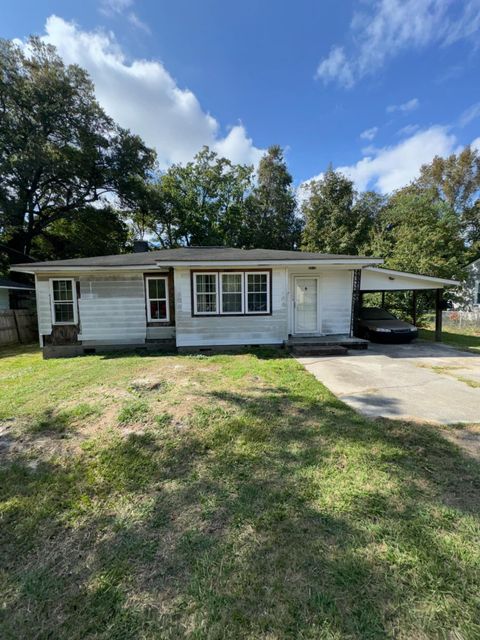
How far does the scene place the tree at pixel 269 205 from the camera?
2619 cm

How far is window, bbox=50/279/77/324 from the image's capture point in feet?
29.8

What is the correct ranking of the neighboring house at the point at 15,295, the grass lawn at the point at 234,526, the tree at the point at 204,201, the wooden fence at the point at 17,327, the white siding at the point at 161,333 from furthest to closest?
the tree at the point at 204,201 < the neighboring house at the point at 15,295 < the wooden fence at the point at 17,327 < the white siding at the point at 161,333 < the grass lawn at the point at 234,526

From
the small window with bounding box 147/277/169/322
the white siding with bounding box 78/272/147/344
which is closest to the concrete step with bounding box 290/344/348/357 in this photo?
the small window with bounding box 147/277/169/322

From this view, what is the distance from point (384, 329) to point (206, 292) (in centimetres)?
626

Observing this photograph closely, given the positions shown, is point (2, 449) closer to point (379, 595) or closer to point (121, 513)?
point (121, 513)

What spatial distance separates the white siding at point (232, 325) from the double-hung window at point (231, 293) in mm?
192

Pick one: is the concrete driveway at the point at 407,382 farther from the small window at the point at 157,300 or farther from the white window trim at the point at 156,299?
the small window at the point at 157,300

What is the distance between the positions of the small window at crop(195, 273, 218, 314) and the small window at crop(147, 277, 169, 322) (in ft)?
4.37

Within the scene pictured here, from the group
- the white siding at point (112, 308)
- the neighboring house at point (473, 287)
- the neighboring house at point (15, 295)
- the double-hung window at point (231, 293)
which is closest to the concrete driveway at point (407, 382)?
the double-hung window at point (231, 293)

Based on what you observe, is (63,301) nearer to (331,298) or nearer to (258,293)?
(258,293)

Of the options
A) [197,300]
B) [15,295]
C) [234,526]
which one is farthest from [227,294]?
[15,295]

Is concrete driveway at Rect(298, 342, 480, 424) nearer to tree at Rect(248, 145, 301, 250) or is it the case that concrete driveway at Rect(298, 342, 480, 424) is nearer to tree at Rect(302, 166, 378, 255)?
tree at Rect(302, 166, 378, 255)

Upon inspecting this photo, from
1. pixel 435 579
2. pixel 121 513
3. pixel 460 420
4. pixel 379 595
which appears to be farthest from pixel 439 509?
pixel 121 513

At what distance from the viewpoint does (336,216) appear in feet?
76.6
